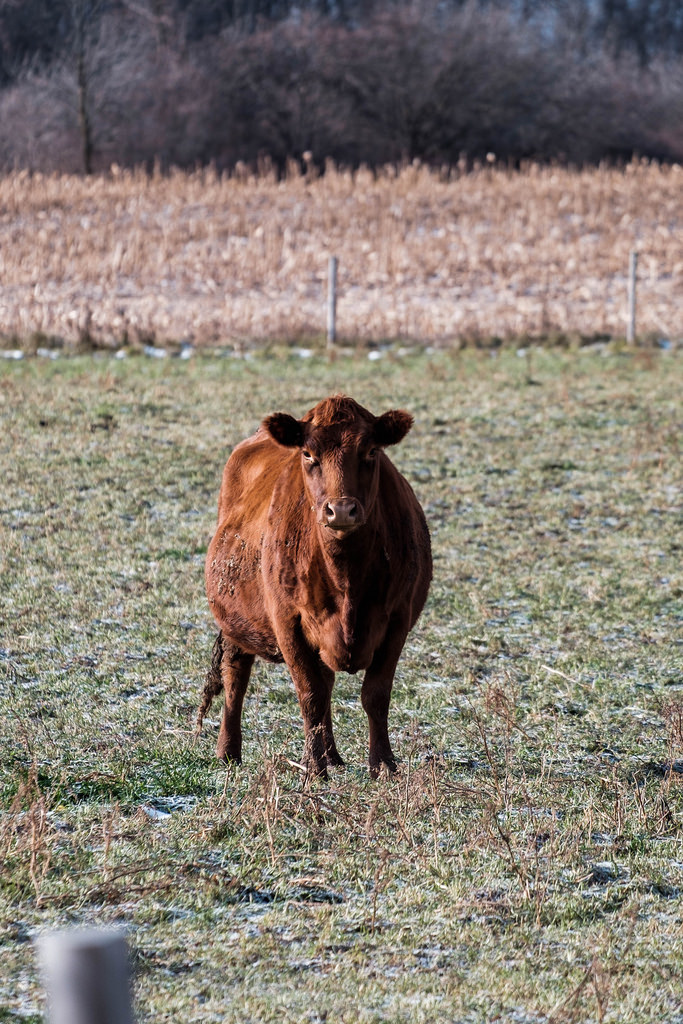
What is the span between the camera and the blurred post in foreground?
155 cm

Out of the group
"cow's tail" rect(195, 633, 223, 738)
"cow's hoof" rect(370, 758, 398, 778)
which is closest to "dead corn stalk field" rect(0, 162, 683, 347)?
"cow's tail" rect(195, 633, 223, 738)

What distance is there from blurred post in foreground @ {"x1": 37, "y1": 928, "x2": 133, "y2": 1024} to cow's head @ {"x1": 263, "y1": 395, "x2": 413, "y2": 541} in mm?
2959

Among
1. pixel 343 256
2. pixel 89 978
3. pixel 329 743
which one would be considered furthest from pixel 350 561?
pixel 343 256

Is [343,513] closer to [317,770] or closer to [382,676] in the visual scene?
[382,676]

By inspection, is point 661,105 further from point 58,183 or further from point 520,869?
point 520,869

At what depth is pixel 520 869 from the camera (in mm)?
4047

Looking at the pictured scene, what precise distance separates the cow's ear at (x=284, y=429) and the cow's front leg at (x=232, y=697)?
1329mm

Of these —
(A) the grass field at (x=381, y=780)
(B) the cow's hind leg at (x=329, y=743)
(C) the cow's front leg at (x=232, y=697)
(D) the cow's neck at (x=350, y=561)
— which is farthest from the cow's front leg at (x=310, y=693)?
(C) the cow's front leg at (x=232, y=697)

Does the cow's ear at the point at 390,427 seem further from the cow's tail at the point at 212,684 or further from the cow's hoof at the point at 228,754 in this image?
the cow's hoof at the point at 228,754

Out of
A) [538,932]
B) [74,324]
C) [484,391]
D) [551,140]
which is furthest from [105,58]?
[538,932]

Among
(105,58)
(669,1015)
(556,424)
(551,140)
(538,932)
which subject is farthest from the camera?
(551,140)

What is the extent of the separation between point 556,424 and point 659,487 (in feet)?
8.95

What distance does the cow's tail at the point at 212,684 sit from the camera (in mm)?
5926

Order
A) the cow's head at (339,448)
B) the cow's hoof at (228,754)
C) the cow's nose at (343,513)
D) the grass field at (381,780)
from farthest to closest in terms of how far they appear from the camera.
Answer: the cow's hoof at (228,754) < the cow's head at (339,448) < the cow's nose at (343,513) < the grass field at (381,780)
